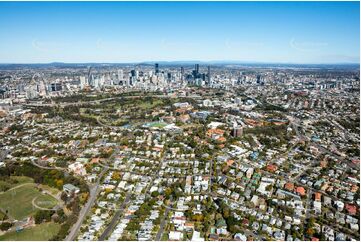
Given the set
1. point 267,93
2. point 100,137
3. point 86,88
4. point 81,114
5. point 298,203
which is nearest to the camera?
point 298,203

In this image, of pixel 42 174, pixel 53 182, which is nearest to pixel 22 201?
pixel 53 182

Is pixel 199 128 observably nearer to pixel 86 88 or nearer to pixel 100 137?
pixel 100 137

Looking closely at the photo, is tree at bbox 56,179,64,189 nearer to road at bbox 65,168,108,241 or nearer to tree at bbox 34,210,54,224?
road at bbox 65,168,108,241

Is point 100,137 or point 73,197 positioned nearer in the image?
point 73,197

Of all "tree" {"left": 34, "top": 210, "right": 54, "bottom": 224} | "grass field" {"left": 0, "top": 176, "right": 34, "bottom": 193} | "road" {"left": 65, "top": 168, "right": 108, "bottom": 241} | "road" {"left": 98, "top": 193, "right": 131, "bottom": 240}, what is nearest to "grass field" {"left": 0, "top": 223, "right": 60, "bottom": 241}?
"tree" {"left": 34, "top": 210, "right": 54, "bottom": 224}

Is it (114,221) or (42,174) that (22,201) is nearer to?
(42,174)

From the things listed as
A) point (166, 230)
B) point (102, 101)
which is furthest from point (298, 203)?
point (102, 101)
